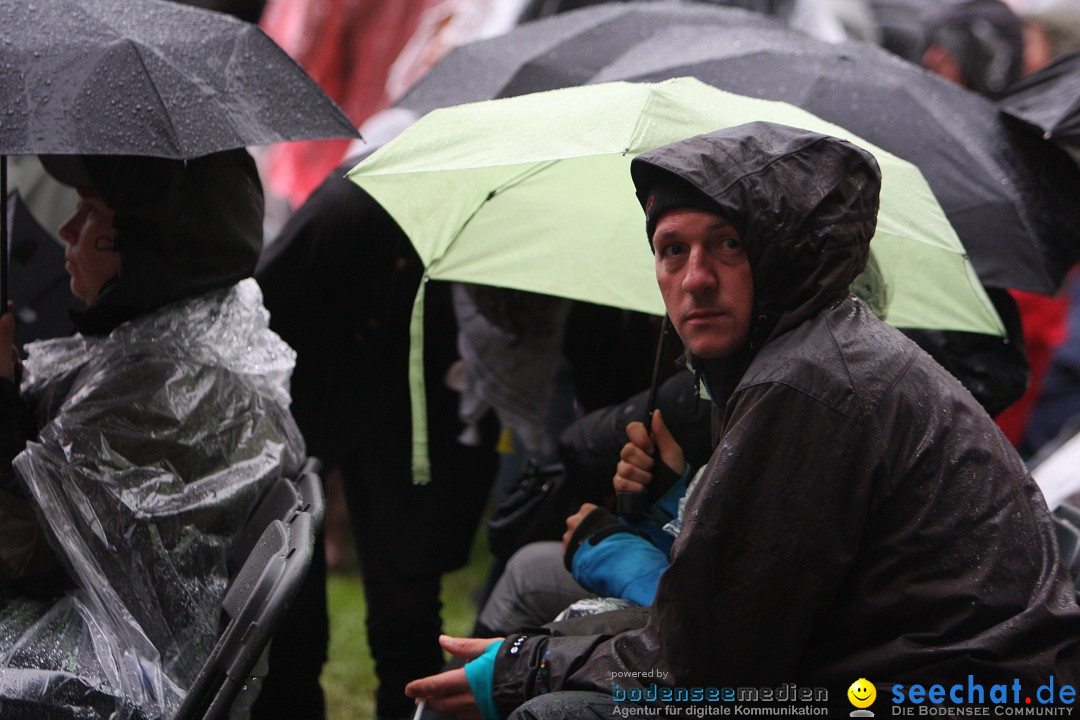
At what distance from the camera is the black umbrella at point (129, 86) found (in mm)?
2238

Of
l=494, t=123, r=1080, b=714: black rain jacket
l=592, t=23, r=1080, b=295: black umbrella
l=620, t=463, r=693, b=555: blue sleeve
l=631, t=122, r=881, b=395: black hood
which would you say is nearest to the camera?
l=494, t=123, r=1080, b=714: black rain jacket

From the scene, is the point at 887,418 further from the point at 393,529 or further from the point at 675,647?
the point at 393,529

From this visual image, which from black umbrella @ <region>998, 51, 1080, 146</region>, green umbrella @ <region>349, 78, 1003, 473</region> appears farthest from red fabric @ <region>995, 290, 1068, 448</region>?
green umbrella @ <region>349, 78, 1003, 473</region>

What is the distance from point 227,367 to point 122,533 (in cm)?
41

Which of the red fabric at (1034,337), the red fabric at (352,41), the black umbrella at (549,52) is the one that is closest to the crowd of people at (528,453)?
the black umbrella at (549,52)

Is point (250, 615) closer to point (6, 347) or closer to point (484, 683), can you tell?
point (484, 683)

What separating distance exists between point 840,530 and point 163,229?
152 cm

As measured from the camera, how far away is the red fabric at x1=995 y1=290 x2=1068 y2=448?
428 cm

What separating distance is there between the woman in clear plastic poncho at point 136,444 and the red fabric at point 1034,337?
9.04ft

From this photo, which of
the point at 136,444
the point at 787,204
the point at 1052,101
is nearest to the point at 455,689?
the point at 136,444

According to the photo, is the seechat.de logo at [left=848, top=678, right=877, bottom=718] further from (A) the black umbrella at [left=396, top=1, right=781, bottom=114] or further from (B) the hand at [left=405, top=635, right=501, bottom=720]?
(A) the black umbrella at [left=396, top=1, right=781, bottom=114]

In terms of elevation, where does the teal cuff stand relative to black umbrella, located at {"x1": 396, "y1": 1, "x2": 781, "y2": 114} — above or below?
below

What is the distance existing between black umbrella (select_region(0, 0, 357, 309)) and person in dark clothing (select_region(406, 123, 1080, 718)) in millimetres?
933

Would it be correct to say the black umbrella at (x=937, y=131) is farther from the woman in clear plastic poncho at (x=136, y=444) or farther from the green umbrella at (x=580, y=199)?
the woman in clear plastic poncho at (x=136, y=444)
